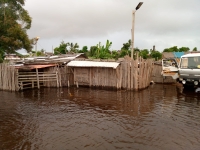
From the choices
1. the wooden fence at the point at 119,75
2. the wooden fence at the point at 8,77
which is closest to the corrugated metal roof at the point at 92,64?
the wooden fence at the point at 119,75

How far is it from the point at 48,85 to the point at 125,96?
7.54 meters

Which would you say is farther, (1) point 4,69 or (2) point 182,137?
(1) point 4,69

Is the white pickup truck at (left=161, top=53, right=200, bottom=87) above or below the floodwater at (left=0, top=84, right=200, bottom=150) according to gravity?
above

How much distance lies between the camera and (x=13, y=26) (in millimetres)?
14781

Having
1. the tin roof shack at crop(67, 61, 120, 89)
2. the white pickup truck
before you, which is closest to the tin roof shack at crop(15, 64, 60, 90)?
the tin roof shack at crop(67, 61, 120, 89)

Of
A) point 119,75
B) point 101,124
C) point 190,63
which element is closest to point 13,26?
point 119,75

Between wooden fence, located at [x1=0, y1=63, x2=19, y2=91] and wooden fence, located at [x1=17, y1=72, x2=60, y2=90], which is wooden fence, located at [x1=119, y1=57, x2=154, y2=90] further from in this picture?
wooden fence, located at [x1=0, y1=63, x2=19, y2=91]

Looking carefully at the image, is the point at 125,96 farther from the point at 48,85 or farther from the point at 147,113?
the point at 48,85

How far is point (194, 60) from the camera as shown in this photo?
12.4 meters

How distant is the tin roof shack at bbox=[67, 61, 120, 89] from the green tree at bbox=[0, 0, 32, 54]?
460 cm

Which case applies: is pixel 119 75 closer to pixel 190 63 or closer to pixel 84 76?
pixel 84 76

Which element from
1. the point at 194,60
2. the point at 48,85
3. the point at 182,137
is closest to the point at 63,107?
the point at 182,137

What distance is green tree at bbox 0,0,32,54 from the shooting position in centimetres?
1462

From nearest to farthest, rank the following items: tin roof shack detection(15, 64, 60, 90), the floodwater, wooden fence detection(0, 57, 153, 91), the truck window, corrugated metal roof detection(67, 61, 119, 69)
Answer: the floodwater
the truck window
wooden fence detection(0, 57, 153, 91)
corrugated metal roof detection(67, 61, 119, 69)
tin roof shack detection(15, 64, 60, 90)
